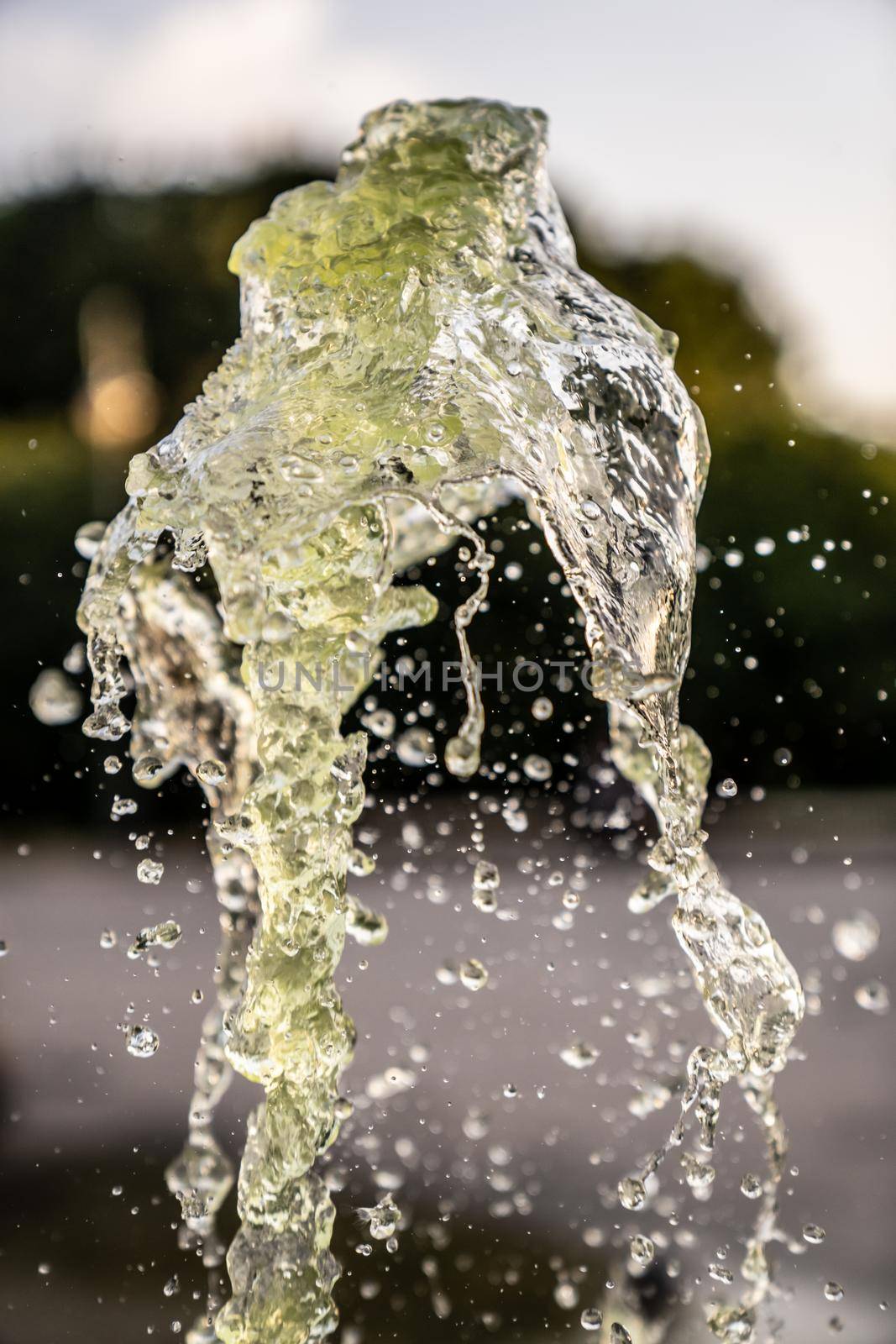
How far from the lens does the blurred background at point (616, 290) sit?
484 cm

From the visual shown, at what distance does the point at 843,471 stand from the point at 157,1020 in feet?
15.0

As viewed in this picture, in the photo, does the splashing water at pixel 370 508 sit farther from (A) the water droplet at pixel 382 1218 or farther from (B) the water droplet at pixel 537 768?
(B) the water droplet at pixel 537 768

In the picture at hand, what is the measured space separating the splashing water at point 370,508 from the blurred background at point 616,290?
202 cm

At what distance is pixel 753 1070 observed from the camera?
1.71 metres

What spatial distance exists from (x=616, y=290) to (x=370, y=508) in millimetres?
5704

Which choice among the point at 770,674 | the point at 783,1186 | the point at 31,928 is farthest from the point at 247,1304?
the point at 770,674

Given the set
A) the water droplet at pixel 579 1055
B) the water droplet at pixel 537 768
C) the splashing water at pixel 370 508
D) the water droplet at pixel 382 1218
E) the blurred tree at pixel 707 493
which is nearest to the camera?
the splashing water at pixel 370 508

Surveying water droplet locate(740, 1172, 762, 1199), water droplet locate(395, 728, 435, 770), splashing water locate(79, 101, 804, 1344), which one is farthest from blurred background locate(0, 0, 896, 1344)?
splashing water locate(79, 101, 804, 1344)

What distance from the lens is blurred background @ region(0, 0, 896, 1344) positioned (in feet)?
15.9

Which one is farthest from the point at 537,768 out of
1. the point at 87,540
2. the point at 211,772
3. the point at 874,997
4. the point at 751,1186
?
the point at 211,772

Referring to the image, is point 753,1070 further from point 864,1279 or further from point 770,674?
A: point 770,674

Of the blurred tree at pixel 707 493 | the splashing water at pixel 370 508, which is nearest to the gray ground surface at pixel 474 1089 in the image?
the splashing water at pixel 370 508

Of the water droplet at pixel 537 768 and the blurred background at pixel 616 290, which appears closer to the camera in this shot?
the water droplet at pixel 537 768

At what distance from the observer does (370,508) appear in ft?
5.68
